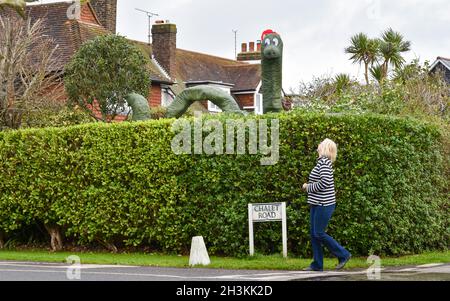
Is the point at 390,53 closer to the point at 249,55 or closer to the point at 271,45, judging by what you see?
the point at 249,55

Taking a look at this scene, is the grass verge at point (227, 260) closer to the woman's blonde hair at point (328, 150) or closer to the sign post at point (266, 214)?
the sign post at point (266, 214)

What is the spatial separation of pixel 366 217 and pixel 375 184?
69 cm

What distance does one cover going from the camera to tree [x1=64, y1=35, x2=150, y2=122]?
94.1ft

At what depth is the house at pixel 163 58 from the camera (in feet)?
131

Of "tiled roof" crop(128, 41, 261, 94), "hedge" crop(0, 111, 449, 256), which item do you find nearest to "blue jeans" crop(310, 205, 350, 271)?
"hedge" crop(0, 111, 449, 256)

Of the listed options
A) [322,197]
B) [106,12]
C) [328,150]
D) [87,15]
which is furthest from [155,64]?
[322,197]

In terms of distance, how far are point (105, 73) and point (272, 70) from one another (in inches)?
381

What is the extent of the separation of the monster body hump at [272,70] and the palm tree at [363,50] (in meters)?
26.6

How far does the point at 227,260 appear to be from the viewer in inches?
674

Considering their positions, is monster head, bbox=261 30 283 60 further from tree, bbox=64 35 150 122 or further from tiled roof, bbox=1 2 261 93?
tiled roof, bbox=1 2 261 93

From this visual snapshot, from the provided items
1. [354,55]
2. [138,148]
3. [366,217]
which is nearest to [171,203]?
[138,148]

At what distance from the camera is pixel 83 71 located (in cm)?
2869
